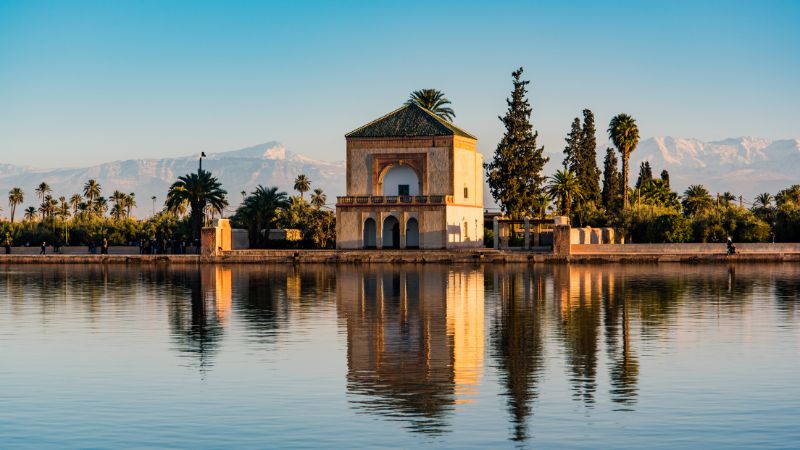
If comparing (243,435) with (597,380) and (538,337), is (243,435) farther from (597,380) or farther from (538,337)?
(538,337)

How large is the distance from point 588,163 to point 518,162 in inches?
528

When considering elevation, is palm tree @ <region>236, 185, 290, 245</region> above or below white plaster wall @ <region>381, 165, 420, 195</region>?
below

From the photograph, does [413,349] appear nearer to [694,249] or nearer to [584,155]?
[694,249]

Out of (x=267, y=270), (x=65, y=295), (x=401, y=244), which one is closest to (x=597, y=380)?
(x=65, y=295)

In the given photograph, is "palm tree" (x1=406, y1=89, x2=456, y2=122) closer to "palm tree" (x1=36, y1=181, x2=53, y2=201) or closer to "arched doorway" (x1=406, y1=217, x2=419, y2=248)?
"arched doorway" (x1=406, y1=217, x2=419, y2=248)

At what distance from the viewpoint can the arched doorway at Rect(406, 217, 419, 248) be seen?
232 feet

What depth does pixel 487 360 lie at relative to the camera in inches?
777

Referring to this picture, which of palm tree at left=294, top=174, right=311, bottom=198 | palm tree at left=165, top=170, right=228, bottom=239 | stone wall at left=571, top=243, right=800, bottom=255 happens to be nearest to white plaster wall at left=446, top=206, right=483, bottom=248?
stone wall at left=571, top=243, right=800, bottom=255

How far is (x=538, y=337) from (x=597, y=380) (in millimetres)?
5847

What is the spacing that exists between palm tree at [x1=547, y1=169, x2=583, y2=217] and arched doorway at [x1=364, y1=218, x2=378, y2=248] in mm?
19610

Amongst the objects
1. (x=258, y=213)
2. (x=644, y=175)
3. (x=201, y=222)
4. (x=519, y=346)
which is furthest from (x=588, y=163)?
(x=519, y=346)

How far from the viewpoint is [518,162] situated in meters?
76.4

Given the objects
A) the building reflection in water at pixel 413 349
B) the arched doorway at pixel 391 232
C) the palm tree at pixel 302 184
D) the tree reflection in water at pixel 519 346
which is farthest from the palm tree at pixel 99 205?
the tree reflection in water at pixel 519 346

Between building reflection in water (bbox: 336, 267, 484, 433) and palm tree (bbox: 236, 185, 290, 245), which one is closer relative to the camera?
building reflection in water (bbox: 336, 267, 484, 433)
